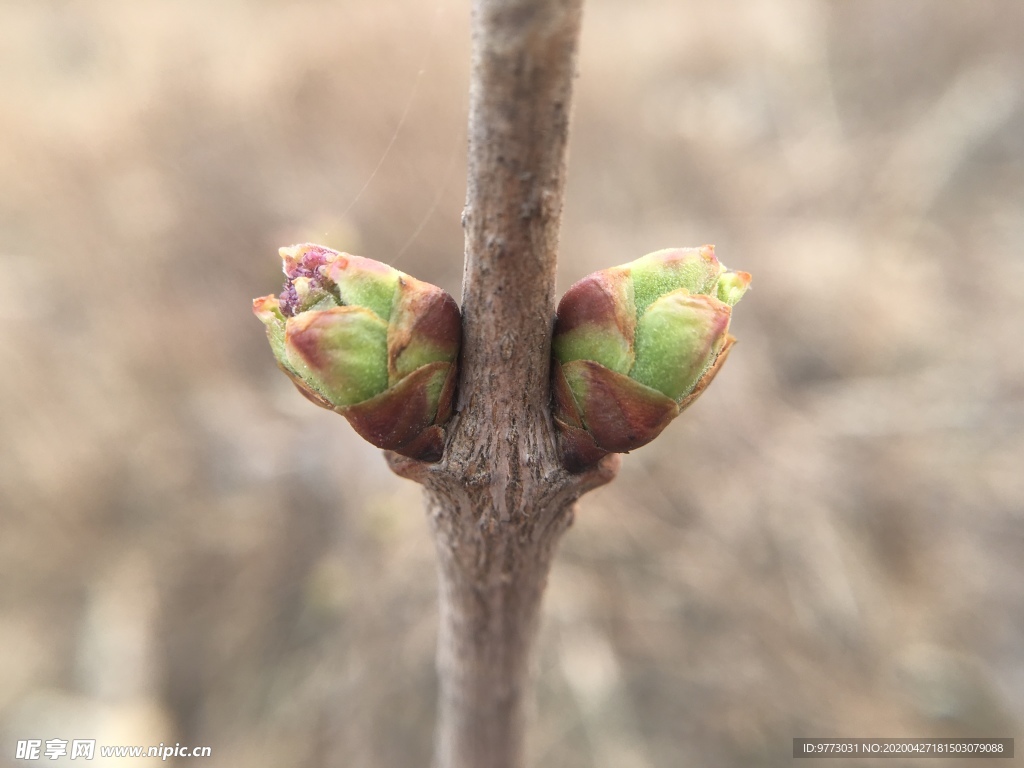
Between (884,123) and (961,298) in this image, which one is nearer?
(961,298)

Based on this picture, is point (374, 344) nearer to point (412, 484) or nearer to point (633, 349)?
point (633, 349)

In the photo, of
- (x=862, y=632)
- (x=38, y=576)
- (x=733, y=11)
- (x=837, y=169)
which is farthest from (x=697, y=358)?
(x=733, y=11)

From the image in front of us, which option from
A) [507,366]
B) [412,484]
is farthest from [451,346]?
[412,484]

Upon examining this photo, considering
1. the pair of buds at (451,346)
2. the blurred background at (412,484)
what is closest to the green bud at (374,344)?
the pair of buds at (451,346)

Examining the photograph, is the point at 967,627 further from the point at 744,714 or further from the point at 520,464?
the point at 520,464

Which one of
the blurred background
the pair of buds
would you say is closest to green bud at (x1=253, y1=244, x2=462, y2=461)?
the pair of buds

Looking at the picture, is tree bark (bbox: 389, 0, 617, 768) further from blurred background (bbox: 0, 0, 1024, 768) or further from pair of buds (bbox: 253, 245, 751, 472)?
blurred background (bbox: 0, 0, 1024, 768)
